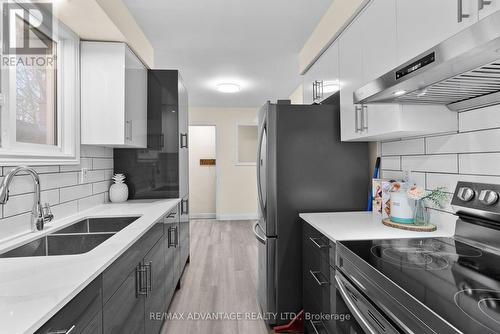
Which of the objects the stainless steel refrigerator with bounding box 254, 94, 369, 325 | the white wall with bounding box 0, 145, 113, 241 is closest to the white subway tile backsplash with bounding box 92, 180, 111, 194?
the white wall with bounding box 0, 145, 113, 241

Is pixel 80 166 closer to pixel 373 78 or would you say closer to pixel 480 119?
pixel 373 78

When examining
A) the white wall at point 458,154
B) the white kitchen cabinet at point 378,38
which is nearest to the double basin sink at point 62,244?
the white kitchen cabinet at point 378,38

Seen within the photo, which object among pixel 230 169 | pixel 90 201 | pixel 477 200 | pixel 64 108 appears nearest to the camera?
pixel 477 200

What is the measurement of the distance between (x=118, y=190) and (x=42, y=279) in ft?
5.55

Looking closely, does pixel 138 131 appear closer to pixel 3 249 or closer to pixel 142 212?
pixel 142 212

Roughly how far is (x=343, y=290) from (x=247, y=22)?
224cm

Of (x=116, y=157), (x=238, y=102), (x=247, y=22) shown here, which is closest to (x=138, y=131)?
(x=116, y=157)

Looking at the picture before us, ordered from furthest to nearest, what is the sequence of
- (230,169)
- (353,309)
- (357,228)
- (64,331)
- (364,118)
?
(230,169) < (364,118) < (357,228) < (353,309) < (64,331)

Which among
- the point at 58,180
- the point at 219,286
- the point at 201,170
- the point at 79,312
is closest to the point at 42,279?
the point at 79,312

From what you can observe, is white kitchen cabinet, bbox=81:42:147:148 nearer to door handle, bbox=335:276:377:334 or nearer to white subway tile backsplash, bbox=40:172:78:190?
white subway tile backsplash, bbox=40:172:78:190

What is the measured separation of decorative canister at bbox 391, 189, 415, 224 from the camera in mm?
1521

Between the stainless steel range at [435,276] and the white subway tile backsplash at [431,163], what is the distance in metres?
0.14

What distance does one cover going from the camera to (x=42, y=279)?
0.84m

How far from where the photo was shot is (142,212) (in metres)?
1.97
